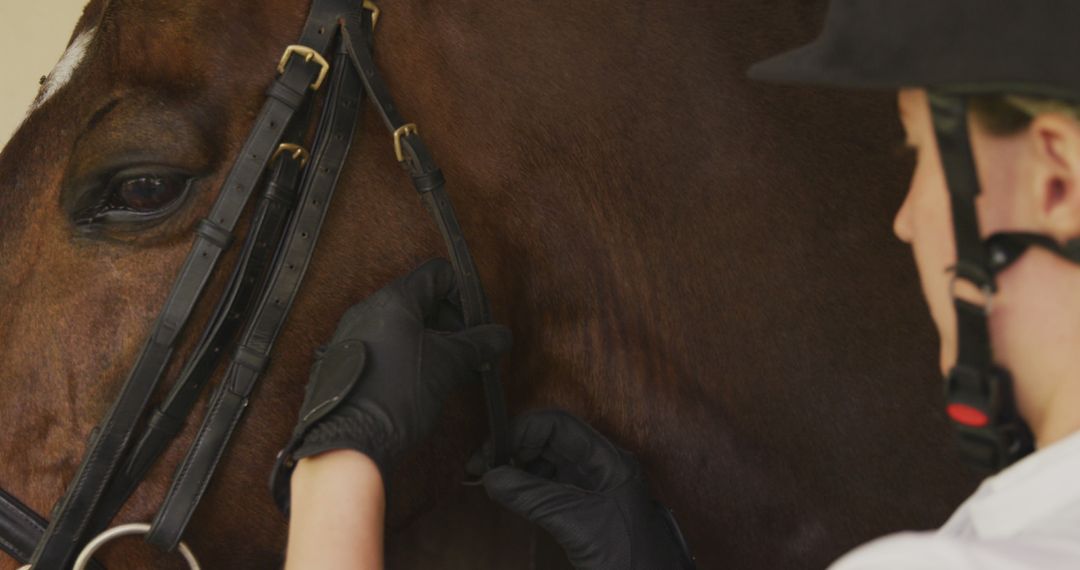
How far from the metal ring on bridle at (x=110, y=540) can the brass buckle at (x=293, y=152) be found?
1.85ft

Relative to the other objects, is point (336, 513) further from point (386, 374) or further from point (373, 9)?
point (373, 9)

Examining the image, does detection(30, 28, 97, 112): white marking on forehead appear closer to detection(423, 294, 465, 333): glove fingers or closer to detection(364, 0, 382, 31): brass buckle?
detection(364, 0, 382, 31): brass buckle

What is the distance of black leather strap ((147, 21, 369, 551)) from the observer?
139 centimetres

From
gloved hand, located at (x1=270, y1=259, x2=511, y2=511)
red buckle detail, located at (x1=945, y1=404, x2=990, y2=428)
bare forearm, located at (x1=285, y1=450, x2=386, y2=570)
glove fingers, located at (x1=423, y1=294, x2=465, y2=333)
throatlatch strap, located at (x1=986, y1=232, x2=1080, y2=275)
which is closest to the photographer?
throatlatch strap, located at (x1=986, y1=232, x2=1080, y2=275)

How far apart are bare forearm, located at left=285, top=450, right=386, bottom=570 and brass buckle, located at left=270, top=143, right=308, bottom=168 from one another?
1.48 feet

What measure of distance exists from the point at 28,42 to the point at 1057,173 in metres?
2.87

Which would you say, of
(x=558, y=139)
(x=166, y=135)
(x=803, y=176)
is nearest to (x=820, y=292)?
(x=803, y=176)

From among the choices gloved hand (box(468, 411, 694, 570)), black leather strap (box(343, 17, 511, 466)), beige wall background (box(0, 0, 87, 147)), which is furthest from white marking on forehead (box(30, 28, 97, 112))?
beige wall background (box(0, 0, 87, 147))

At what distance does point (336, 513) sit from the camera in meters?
1.14

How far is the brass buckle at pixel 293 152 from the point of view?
4.58 ft

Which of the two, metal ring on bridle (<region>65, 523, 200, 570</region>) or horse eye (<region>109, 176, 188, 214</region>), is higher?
horse eye (<region>109, 176, 188, 214</region>)

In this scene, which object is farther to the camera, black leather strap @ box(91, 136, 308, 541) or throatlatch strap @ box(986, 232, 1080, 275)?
black leather strap @ box(91, 136, 308, 541)

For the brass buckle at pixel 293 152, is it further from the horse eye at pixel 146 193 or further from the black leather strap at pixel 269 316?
the horse eye at pixel 146 193

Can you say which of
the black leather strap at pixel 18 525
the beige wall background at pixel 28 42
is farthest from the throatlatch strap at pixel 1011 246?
the beige wall background at pixel 28 42
